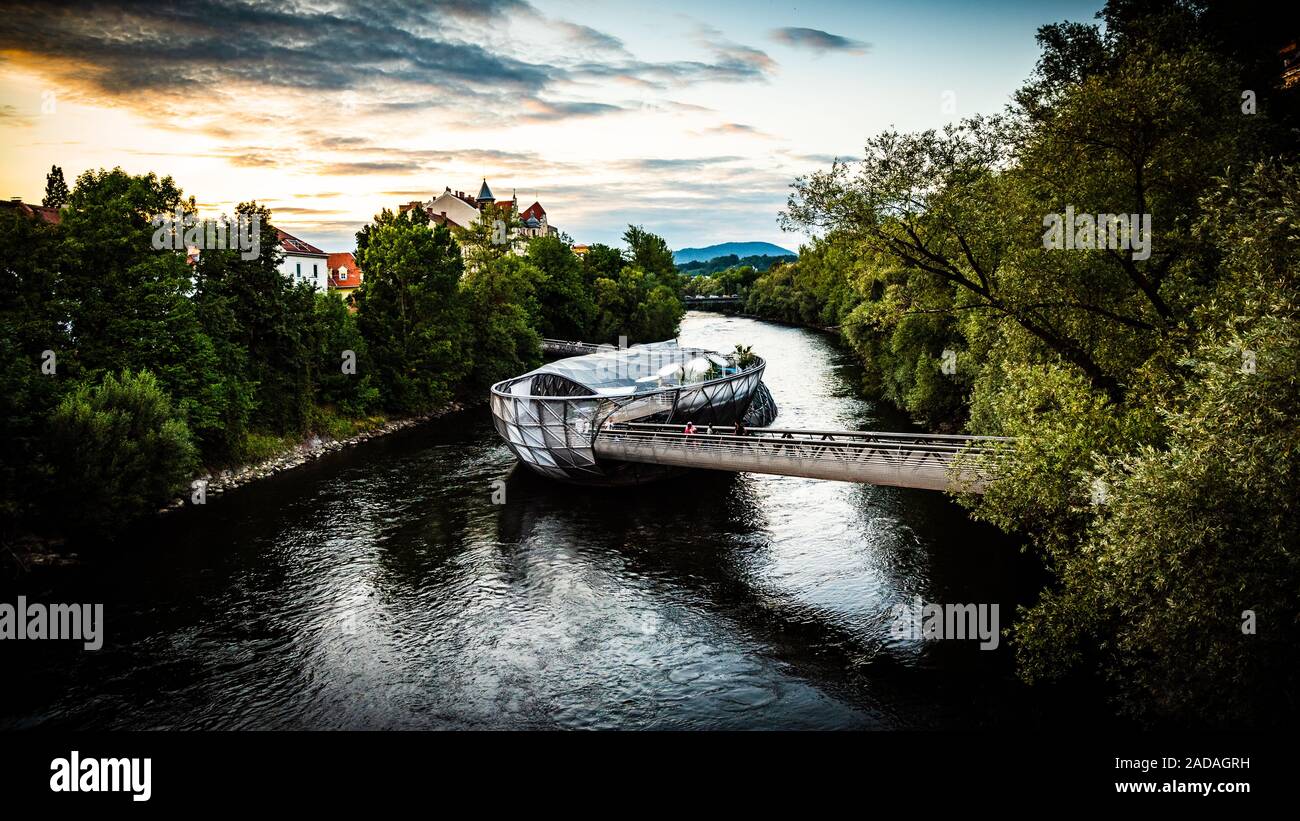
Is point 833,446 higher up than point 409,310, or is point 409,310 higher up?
point 409,310

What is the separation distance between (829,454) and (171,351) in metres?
27.7

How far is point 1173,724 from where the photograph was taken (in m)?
13.5

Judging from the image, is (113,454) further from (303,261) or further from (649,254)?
(649,254)

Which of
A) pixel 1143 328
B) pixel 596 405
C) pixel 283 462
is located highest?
pixel 1143 328

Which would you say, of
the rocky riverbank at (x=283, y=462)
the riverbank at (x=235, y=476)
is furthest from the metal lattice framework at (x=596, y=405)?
the riverbank at (x=235, y=476)

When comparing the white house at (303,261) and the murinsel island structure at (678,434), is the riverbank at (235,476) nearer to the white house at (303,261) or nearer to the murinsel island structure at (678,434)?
the murinsel island structure at (678,434)

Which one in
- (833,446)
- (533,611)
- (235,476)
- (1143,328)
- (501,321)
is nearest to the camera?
(1143,328)

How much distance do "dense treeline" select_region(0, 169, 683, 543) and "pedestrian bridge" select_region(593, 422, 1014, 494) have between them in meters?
17.8

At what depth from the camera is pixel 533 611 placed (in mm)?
20844

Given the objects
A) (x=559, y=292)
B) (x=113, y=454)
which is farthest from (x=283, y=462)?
(x=559, y=292)

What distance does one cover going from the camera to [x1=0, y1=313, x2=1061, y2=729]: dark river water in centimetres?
1603
